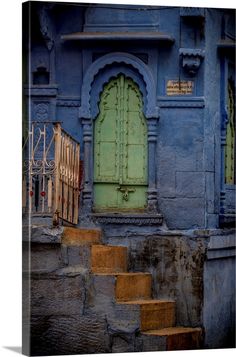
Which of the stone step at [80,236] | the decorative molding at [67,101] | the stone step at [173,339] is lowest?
the stone step at [173,339]

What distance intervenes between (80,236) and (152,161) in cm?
104

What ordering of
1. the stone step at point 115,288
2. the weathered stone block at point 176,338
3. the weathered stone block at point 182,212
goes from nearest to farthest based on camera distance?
the stone step at point 115,288
the weathered stone block at point 176,338
the weathered stone block at point 182,212

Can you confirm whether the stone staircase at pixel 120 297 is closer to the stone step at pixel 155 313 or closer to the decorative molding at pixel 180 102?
the stone step at pixel 155 313

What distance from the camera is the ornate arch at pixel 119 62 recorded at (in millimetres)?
12992

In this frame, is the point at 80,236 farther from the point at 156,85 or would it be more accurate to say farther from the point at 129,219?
the point at 156,85

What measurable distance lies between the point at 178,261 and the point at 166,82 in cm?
176

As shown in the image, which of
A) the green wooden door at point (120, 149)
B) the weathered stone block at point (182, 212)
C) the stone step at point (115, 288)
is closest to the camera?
the stone step at point (115, 288)

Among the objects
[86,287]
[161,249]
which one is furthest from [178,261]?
[86,287]

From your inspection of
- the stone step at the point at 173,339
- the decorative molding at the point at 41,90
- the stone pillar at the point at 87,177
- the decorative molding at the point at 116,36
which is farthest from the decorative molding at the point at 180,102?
the stone step at the point at 173,339

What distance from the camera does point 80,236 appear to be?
505 inches

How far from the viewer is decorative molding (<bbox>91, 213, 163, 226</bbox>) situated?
13.0 meters

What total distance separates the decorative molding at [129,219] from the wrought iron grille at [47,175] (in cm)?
25

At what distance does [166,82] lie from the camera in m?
13.1
